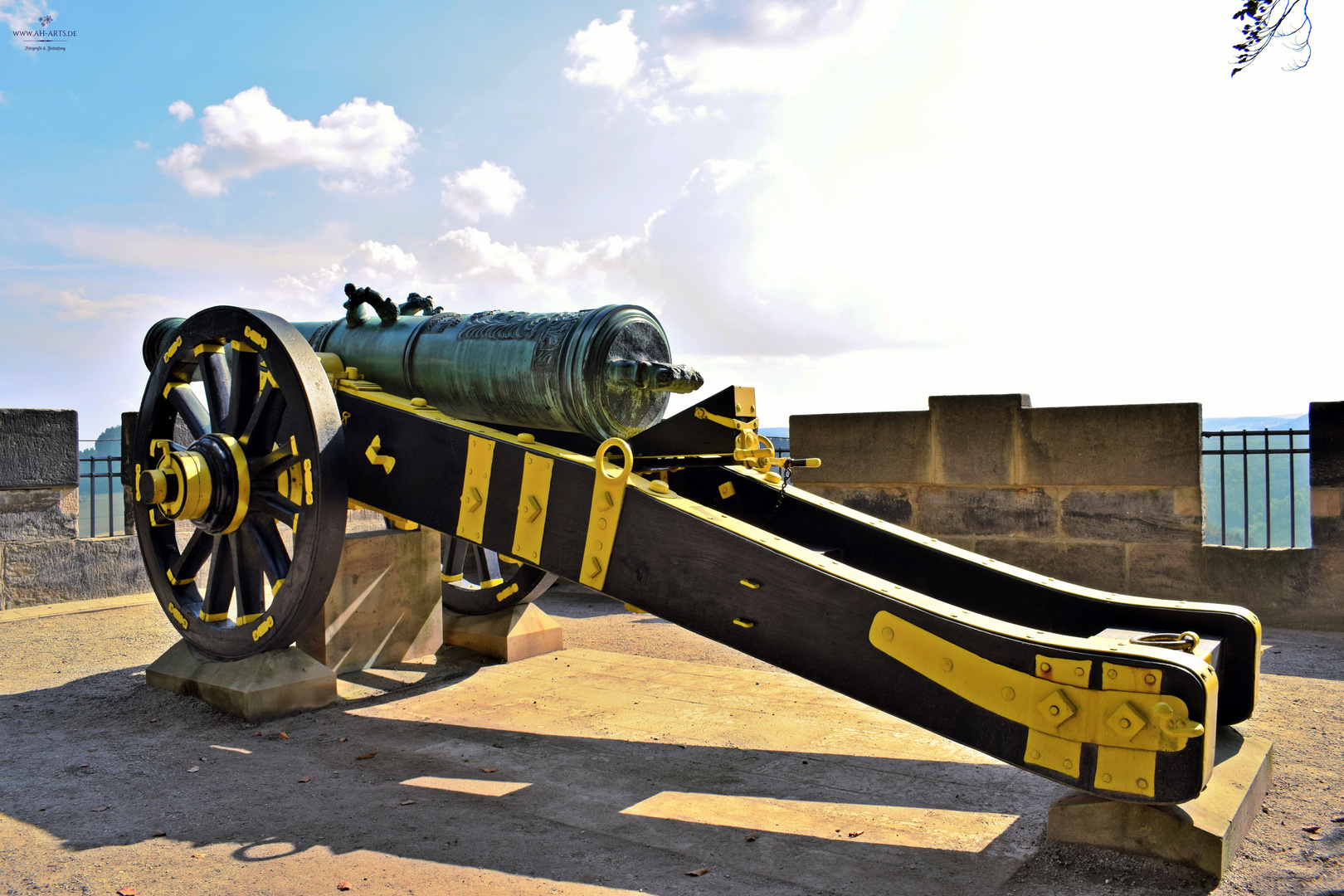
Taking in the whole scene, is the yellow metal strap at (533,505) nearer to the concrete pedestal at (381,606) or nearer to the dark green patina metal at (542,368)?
the dark green patina metal at (542,368)

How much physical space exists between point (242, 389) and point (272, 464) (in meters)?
0.42

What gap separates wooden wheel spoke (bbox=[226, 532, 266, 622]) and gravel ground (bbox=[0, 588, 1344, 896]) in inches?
17.9

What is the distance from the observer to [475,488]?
3.53m

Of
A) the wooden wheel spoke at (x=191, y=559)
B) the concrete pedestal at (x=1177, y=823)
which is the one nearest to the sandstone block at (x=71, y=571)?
the wooden wheel spoke at (x=191, y=559)

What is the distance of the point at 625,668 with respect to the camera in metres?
4.79

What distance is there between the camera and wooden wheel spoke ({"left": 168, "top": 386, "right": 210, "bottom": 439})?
177 inches

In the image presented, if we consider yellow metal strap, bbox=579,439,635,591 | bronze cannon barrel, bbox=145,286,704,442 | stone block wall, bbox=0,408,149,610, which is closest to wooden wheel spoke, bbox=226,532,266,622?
bronze cannon barrel, bbox=145,286,704,442

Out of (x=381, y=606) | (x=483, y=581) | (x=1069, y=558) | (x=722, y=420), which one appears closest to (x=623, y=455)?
(x=722, y=420)

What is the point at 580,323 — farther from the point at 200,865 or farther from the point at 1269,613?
the point at 1269,613

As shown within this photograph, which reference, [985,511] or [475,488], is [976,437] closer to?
[985,511]

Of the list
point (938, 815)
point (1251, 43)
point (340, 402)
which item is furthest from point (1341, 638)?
point (340, 402)

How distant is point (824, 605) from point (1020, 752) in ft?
2.04

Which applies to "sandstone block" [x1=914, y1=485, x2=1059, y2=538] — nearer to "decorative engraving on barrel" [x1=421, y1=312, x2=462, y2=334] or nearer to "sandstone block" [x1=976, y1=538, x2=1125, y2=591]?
"sandstone block" [x1=976, y1=538, x2=1125, y2=591]

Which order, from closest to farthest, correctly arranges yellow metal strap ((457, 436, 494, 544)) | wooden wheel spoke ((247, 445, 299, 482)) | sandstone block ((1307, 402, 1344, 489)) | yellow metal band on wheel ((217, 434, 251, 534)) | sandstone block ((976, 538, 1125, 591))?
yellow metal strap ((457, 436, 494, 544))
wooden wheel spoke ((247, 445, 299, 482))
yellow metal band on wheel ((217, 434, 251, 534))
sandstone block ((1307, 402, 1344, 489))
sandstone block ((976, 538, 1125, 591))
